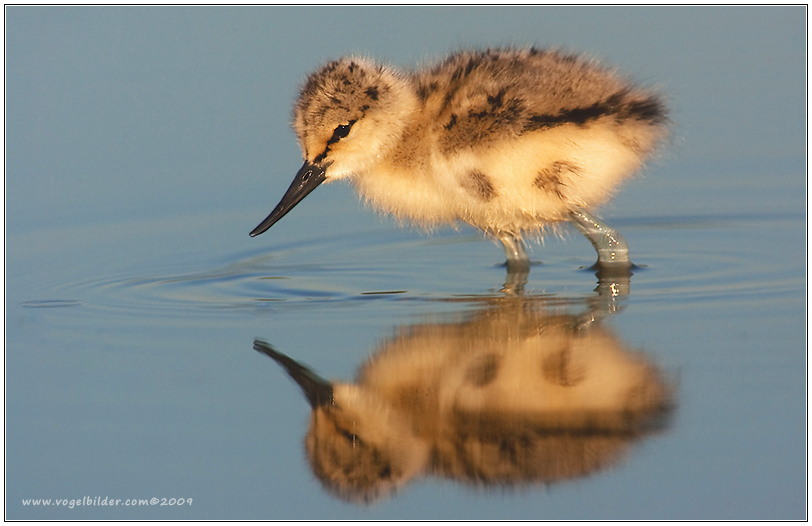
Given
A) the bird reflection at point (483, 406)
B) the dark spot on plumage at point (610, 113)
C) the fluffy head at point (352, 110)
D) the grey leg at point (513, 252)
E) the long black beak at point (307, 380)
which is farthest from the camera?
the grey leg at point (513, 252)

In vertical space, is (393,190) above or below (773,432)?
above

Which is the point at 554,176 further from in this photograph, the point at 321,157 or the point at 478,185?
the point at 321,157

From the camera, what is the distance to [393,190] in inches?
146

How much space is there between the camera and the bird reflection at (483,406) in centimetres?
235

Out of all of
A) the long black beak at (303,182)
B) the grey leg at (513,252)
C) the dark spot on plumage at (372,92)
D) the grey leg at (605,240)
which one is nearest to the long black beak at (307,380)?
the long black beak at (303,182)

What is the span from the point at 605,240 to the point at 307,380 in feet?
4.68

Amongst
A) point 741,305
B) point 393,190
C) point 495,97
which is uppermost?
point 495,97

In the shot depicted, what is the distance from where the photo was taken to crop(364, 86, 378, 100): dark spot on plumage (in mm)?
3619

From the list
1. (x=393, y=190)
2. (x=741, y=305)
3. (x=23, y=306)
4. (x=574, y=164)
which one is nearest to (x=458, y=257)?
(x=393, y=190)

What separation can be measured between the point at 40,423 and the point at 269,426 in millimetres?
593

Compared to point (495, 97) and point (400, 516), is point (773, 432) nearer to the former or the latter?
point (400, 516)

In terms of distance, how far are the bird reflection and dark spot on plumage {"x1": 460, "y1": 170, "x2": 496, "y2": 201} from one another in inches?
19.6

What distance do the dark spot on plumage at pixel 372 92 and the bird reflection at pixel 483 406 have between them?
2.83 ft

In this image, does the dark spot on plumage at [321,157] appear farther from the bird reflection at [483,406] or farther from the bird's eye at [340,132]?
the bird reflection at [483,406]
